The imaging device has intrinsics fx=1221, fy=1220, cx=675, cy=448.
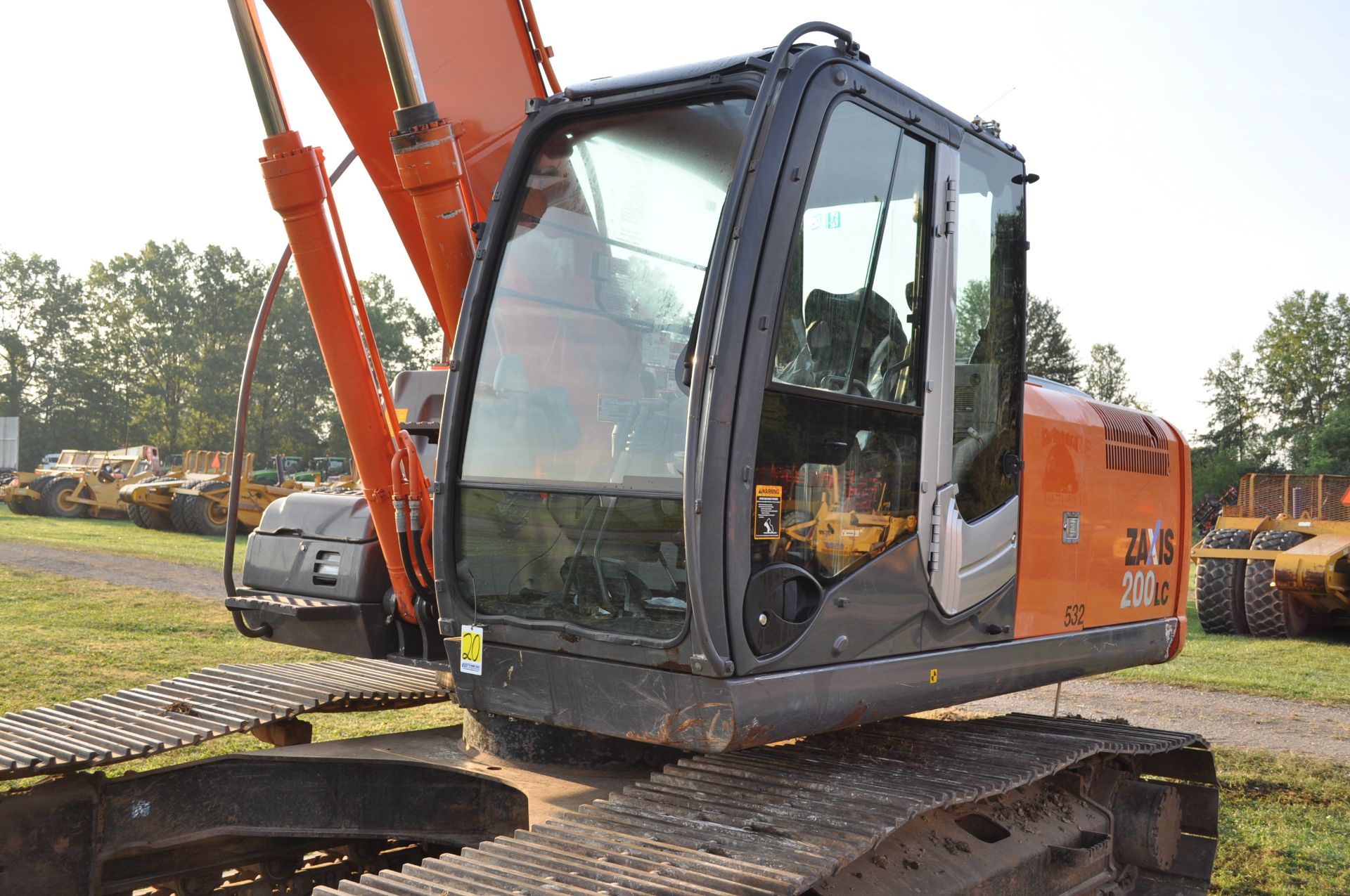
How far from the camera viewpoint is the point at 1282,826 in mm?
6250

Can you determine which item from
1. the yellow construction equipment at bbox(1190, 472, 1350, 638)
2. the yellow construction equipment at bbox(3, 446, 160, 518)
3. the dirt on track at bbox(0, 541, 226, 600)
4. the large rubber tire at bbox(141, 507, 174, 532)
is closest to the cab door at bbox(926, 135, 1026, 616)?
the yellow construction equipment at bbox(1190, 472, 1350, 638)

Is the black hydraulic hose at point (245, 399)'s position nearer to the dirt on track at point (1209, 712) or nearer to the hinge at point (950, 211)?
the hinge at point (950, 211)

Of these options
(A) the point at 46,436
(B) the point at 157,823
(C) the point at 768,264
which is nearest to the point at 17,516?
(B) the point at 157,823

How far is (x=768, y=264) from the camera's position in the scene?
3027 mm

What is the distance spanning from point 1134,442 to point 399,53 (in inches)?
129

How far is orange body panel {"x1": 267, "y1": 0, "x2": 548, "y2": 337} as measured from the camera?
409 cm

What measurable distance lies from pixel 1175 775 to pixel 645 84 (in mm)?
3849

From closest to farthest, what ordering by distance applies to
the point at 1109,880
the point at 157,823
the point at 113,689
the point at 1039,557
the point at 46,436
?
the point at 157,823 < the point at 1039,557 < the point at 1109,880 < the point at 113,689 < the point at 46,436

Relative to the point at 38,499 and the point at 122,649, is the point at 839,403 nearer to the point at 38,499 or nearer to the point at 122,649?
the point at 122,649

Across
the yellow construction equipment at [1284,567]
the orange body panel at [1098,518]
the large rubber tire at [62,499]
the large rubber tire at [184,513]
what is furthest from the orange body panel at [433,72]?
the large rubber tire at [62,499]

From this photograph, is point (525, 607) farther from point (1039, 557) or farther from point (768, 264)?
point (1039, 557)

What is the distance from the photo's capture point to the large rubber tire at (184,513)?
25047 mm

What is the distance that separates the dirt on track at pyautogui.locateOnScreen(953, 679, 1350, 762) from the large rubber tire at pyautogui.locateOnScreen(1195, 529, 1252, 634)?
3.92 meters

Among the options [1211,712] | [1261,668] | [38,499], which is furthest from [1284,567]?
[38,499]
